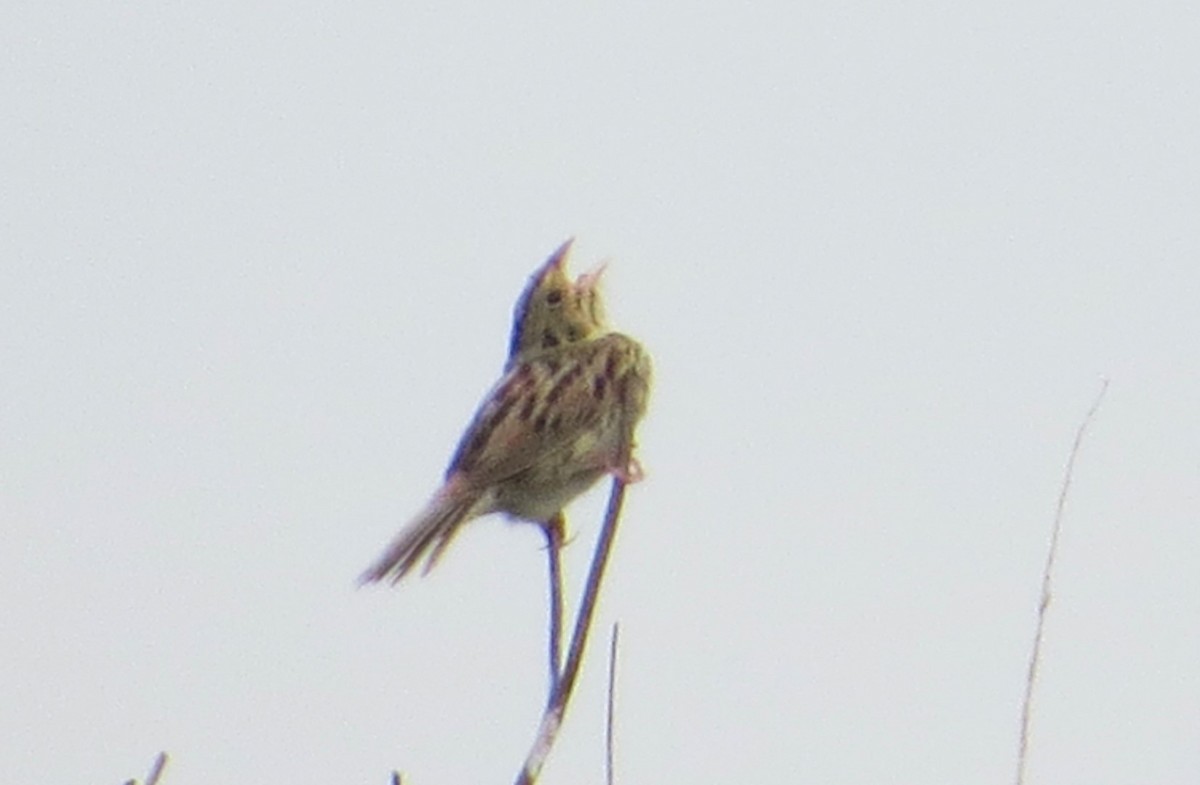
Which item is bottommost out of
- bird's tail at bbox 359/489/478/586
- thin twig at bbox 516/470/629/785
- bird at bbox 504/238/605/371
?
thin twig at bbox 516/470/629/785

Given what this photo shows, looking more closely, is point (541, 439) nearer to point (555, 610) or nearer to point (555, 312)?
point (555, 312)

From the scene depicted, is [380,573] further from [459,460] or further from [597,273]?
[597,273]

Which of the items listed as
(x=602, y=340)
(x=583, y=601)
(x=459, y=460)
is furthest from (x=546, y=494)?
(x=583, y=601)

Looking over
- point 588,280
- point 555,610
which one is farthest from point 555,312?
point 555,610

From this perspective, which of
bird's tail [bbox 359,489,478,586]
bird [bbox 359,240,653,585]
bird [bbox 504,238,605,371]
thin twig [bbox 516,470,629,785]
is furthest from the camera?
bird [bbox 504,238,605,371]

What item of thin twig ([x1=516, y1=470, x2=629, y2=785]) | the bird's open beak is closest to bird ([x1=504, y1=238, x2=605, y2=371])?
the bird's open beak

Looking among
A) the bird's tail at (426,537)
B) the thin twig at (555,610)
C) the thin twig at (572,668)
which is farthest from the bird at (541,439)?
the thin twig at (572,668)

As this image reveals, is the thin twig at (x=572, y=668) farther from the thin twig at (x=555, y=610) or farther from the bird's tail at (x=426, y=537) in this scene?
the bird's tail at (x=426, y=537)

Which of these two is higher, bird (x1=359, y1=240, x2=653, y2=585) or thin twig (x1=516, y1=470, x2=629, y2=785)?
bird (x1=359, y1=240, x2=653, y2=585)

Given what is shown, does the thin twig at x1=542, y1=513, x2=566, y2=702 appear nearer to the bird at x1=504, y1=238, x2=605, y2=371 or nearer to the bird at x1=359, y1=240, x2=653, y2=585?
the bird at x1=359, y1=240, x2=653, y2=585
